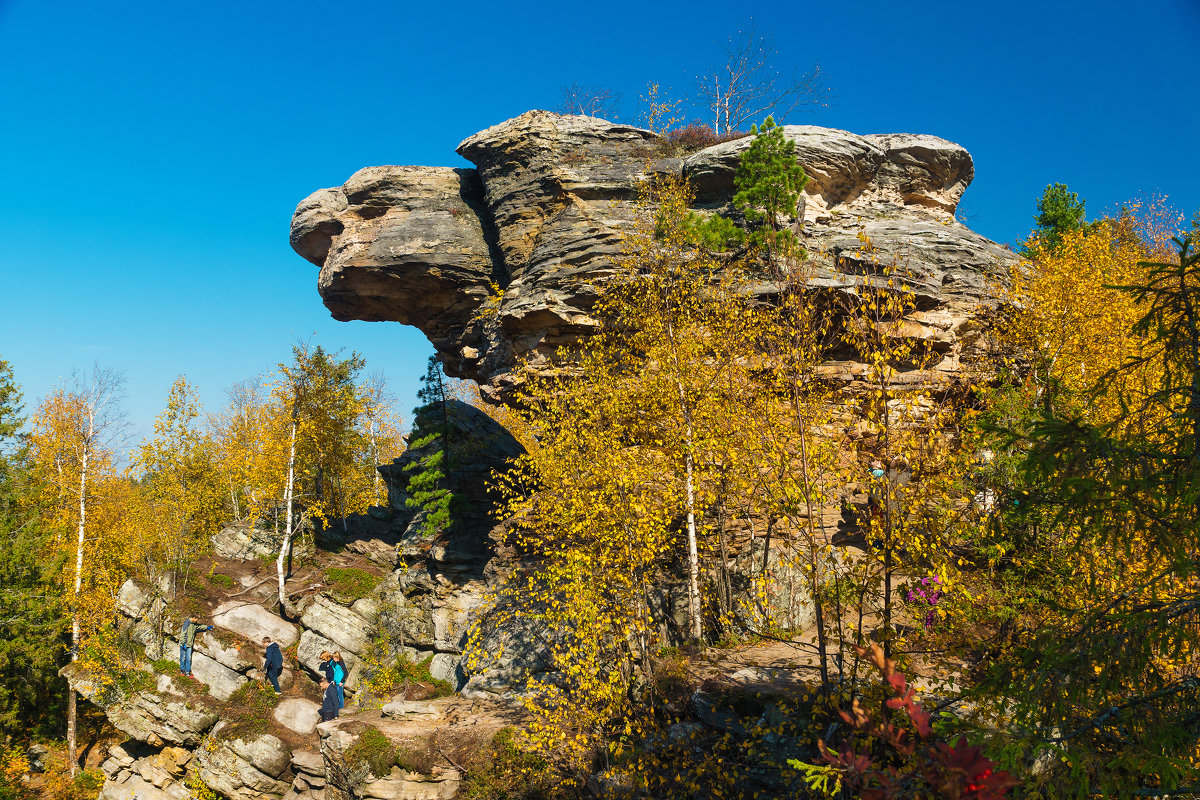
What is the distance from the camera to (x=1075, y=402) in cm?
1331

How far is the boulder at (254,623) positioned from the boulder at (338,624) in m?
0.73

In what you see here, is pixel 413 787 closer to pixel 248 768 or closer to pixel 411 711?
pixel 411 711

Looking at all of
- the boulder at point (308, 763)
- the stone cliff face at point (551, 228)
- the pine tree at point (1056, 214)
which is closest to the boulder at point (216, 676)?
the boulder at point (308, 763)

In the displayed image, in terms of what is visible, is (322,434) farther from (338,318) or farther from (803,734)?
(803,734)

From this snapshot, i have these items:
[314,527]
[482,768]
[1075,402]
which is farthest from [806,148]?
[314,527]

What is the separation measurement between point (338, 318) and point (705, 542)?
21.9m

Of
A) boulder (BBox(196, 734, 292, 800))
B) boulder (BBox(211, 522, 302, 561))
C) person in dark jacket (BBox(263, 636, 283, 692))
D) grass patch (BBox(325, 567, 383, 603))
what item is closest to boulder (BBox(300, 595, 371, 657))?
grass patch (BBox(325, 567, 383, 603))

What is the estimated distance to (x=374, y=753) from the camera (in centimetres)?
1427

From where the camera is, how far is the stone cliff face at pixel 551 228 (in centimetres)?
2067

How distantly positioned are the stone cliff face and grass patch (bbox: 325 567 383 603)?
918cm

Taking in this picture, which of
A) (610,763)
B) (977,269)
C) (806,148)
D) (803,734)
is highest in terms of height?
(806,148)

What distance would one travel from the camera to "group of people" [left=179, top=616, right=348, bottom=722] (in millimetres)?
17719

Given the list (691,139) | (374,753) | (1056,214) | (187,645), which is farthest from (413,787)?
(1056,214)

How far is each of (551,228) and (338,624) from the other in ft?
55.6
